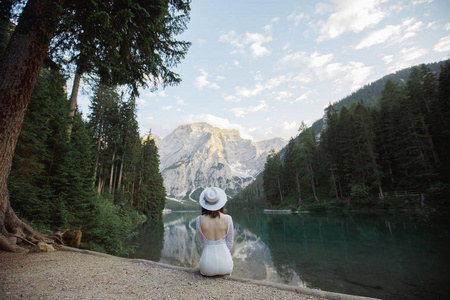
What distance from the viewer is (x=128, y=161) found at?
80.6 feet

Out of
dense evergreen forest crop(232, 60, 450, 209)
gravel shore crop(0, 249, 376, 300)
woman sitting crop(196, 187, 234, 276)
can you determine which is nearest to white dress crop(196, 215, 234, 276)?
woman sitting crop(196, 187, 234, 276)

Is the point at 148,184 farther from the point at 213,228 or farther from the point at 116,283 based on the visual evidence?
the point at 213,228

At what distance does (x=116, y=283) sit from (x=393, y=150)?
138 feet

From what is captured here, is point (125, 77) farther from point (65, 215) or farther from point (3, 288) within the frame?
point (65, 215)

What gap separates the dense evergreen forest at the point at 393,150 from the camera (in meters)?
26.8

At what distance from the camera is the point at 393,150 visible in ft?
111

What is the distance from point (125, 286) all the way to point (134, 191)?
31.9m

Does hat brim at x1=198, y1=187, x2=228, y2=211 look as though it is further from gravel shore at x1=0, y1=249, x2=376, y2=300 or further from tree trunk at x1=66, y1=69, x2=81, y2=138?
tree trunk at x1=66, y1=69, x2=81, y2=138

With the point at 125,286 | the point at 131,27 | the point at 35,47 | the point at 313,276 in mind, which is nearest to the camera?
the point at 125,286

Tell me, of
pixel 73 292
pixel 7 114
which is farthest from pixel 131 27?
pixel 73 292

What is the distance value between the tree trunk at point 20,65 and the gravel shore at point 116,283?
2010 mm

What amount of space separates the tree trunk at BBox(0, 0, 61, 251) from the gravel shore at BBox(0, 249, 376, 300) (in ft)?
6.59

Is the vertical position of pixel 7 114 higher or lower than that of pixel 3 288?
higher

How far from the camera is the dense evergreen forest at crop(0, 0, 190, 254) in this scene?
14.1ft
